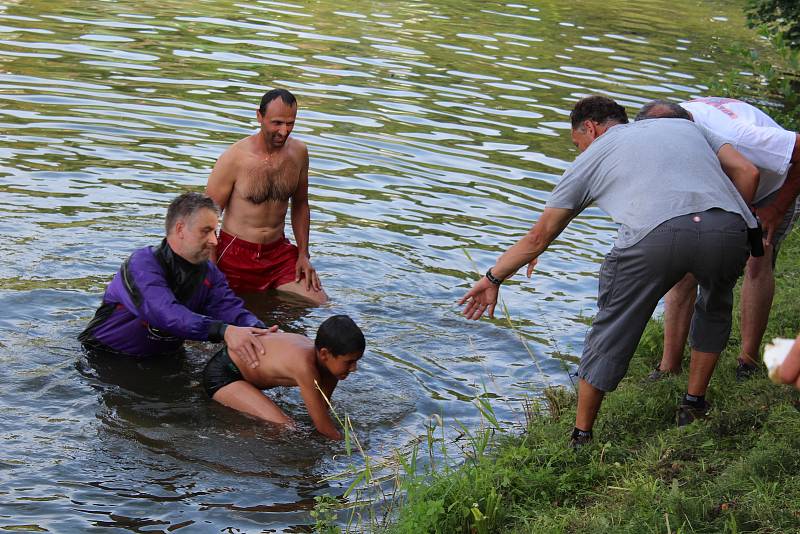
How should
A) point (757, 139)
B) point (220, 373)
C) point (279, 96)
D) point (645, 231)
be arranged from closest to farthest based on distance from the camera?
point (645, 231) < point (757, 139) < point (220, 373) < point (279, 96)

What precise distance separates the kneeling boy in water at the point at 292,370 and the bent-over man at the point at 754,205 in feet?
6.83

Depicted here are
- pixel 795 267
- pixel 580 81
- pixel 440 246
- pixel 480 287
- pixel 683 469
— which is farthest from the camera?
pixel 580 81

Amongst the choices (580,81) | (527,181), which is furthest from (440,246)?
(580,81)

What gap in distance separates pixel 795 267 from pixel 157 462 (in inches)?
228

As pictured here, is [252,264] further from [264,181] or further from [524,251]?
[524,251]

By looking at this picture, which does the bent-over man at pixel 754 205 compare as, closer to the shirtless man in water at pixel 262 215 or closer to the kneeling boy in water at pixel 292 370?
the kneeling boy in water at pixel 292 370

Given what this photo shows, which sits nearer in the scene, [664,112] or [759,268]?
[664,112]

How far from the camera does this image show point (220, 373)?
7246 millimetres

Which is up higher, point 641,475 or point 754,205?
point 754,205

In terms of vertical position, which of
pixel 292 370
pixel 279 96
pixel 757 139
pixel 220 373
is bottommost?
pixel 220 373

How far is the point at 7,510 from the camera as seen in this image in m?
5.64

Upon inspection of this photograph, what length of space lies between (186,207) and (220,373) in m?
1.15

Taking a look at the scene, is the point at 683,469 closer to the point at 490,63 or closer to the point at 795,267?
the point at 795,267

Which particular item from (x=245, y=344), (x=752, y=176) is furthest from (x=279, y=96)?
(x=752, y=176)
